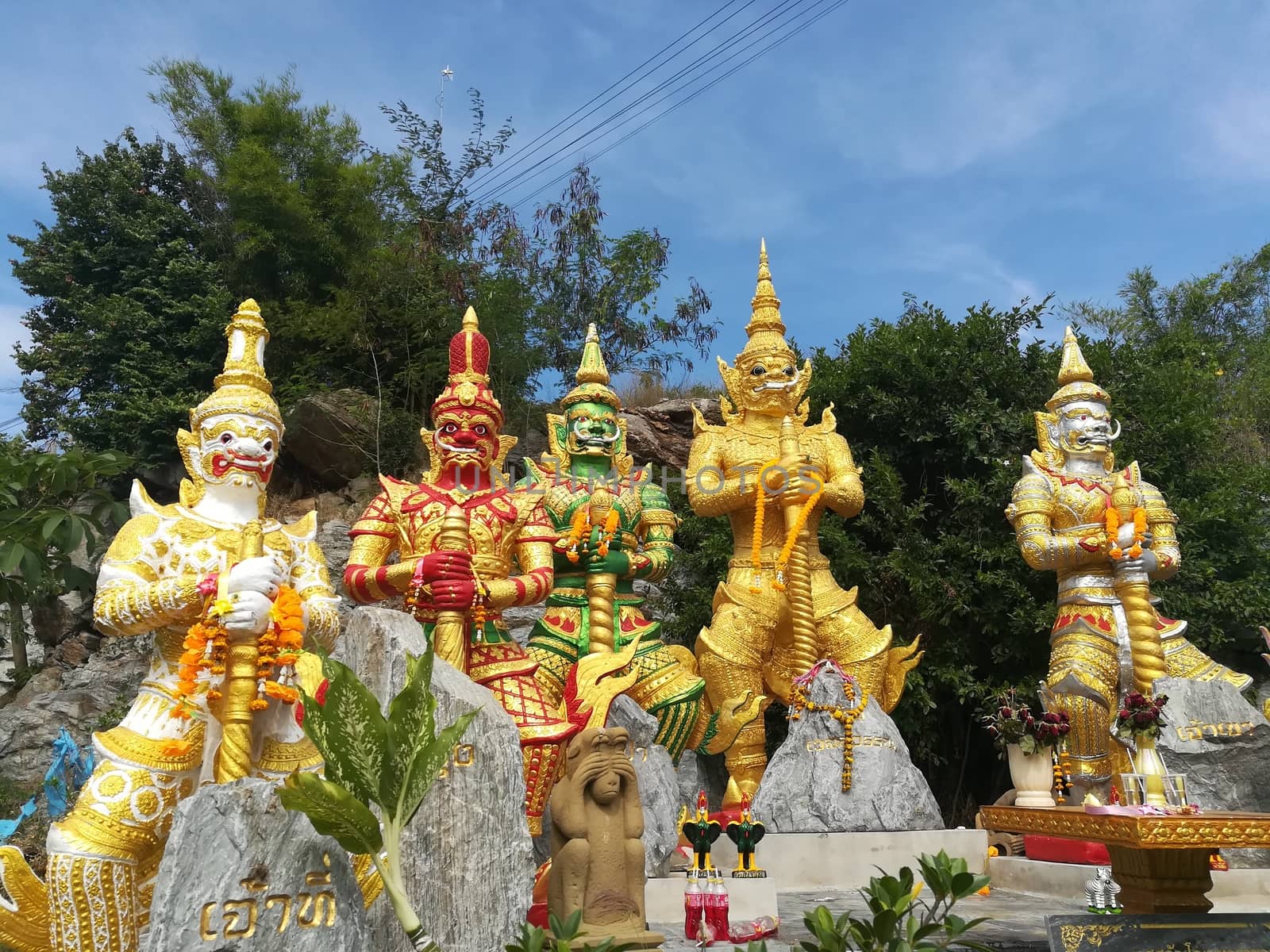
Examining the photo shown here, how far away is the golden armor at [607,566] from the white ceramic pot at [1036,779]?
2000mm

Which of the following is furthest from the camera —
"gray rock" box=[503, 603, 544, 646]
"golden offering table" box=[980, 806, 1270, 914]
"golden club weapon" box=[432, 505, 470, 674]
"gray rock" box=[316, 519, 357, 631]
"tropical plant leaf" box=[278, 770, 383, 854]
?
"gray rock" box=[316, 519, 357, 631]

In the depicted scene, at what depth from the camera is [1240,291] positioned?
624 inches

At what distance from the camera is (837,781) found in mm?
6988

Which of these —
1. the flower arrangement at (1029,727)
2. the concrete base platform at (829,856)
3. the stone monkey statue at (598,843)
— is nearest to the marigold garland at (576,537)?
the concrete base platform at (829,856)

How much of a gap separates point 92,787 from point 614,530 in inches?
142

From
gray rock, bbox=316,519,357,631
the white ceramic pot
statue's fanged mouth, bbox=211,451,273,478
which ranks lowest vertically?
the white ceramic pot

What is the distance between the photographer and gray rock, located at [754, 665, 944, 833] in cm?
689

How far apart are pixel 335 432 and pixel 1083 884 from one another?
906cm

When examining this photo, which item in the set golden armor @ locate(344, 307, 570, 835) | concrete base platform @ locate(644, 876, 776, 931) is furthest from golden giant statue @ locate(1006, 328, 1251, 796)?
golden armor @ locate(344, 307, 570, 835)

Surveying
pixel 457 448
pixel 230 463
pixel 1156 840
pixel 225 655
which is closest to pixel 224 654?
pixel 225 655

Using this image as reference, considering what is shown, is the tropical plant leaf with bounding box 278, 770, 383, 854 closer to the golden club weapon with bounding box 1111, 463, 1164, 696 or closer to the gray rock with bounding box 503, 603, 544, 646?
the golden club weapon with bounding box 1111, 463, 1164, 696

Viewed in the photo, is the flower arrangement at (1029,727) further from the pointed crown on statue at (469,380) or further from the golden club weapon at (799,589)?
the pointed crown on statue at (469,380)

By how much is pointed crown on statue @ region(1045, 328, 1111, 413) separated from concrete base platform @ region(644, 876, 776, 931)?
15.2 ft

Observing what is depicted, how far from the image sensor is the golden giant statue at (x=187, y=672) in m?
3.60
